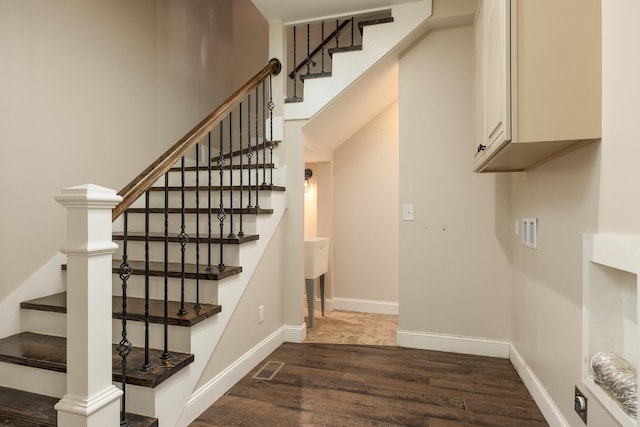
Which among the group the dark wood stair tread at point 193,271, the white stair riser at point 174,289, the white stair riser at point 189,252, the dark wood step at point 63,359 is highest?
the white stair riser at point 189,252

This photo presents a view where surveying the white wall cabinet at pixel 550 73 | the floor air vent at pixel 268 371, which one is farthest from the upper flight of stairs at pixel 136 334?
the white wall cabinet at pixel 550 73

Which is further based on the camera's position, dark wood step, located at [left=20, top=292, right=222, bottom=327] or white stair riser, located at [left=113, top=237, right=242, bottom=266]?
white stair riser, located at [left=113, top=237, right=242, bottom=266]

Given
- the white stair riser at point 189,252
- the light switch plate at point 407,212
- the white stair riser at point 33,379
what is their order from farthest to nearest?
the light switch plate at point 407,212, the white stair riser at point 189,252, the white stair riser at point 33,379

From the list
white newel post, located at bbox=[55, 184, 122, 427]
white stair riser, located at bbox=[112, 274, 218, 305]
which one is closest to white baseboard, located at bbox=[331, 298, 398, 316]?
white stair riser, located at bbox=[112, 274, 218, 305]

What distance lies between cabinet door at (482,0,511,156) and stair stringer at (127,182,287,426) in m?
1.52

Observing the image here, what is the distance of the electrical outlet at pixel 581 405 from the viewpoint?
1380 mm

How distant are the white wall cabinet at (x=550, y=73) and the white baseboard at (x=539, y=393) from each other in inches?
48.2

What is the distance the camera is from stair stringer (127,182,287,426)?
5.06 ft

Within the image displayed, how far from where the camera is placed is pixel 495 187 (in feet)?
8.48

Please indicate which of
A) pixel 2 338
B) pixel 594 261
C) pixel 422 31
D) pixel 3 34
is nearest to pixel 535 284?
pixel 594 261

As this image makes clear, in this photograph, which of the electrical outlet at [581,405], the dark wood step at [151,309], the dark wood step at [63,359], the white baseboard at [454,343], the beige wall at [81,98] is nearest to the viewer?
the electrical outlet at [581,405]

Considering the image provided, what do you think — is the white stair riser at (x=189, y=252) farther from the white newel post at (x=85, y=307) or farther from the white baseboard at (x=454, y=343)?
the white baseboard at (x=454, y=343)

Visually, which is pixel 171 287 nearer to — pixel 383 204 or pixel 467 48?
pixel 383 204

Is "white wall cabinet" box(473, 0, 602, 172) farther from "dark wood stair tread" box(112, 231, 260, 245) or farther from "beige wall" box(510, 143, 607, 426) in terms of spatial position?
"dark wood stair tread" box(112, 231, 260, 245)
